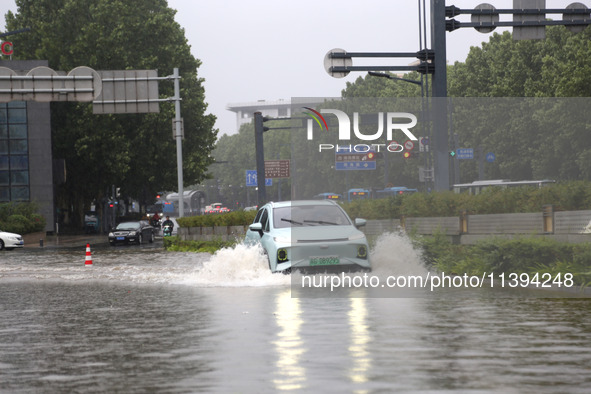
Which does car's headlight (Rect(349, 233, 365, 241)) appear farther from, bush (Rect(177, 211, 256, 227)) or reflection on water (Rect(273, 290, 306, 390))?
bush (Rect(177, 211, 256, 227))

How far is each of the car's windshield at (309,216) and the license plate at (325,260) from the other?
1200 mm

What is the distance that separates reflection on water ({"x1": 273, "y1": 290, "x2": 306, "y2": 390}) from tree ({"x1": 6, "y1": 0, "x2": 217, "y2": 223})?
165 feet

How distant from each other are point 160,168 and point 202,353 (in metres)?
57.8

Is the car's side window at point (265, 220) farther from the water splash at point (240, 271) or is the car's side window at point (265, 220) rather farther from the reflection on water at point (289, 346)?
the reflection on water at point (289, 346)

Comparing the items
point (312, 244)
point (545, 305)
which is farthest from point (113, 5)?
point (545, 305)

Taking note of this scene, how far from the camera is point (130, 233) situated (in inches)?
2121

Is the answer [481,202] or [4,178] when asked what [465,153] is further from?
[481,202]

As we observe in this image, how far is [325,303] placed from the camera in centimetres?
1527

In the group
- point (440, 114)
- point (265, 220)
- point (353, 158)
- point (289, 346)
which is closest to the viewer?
point (289, 346)

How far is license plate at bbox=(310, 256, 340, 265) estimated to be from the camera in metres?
18.3

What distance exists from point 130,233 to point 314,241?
120ft

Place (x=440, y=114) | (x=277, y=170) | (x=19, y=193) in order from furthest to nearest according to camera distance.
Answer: (x=19, y=193) < (x=277, y=170) < (x=440, y=114)

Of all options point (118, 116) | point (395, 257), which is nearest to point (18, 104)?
point (118, 116)

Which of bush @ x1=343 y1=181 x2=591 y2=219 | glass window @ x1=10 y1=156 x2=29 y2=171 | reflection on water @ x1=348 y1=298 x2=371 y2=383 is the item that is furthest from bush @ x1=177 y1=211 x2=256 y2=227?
glass window @ x1=10 y1=156 x2=29 y2=171
